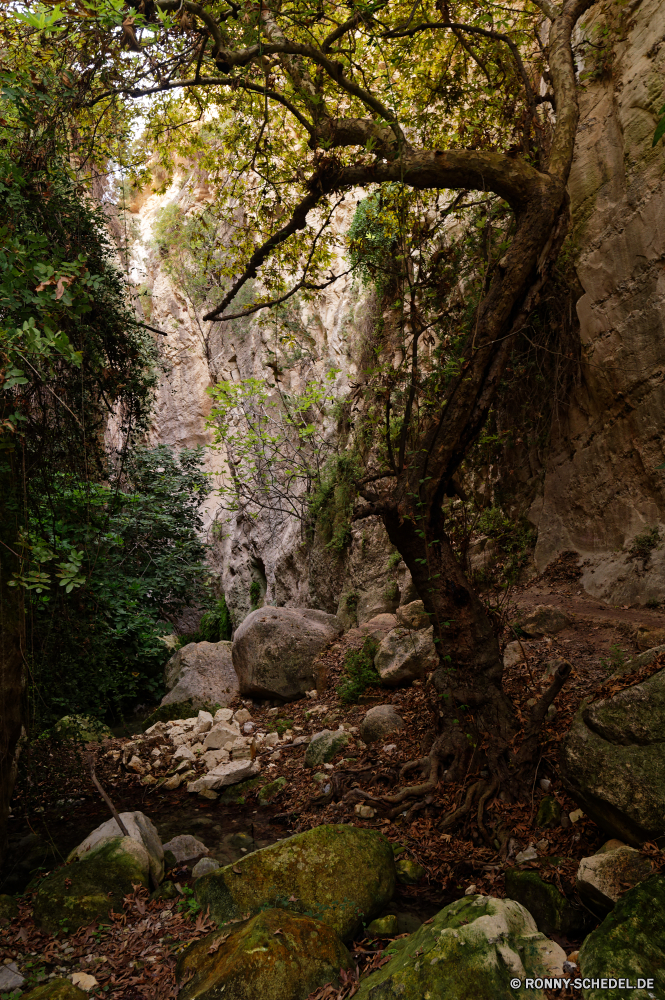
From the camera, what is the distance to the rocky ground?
10.7 ft

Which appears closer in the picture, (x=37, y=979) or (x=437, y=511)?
(x=37, y=979)

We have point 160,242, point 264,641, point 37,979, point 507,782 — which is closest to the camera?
point 37,979

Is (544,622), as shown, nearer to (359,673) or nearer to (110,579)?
(359,673)

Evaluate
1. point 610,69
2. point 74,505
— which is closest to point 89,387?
point 74,505

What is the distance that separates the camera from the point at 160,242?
1955cm

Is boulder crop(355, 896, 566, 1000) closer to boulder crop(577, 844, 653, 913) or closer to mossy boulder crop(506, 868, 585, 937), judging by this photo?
mossy boulder crop(506, 868, 585, 937)

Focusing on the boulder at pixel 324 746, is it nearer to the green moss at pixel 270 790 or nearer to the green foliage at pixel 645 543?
the green moss at pixel 270 790

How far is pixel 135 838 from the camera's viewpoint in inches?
174

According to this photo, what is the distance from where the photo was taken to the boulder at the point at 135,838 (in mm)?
4355

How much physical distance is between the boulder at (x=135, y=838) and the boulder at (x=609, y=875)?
304cm

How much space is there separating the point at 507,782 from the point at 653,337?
4567mm

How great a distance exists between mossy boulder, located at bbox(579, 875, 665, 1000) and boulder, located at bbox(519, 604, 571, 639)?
325cm

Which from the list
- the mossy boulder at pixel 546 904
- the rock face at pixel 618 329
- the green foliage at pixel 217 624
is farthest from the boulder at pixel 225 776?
the green foliage at pixel 217 624

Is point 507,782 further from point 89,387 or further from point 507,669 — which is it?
point 89,387
